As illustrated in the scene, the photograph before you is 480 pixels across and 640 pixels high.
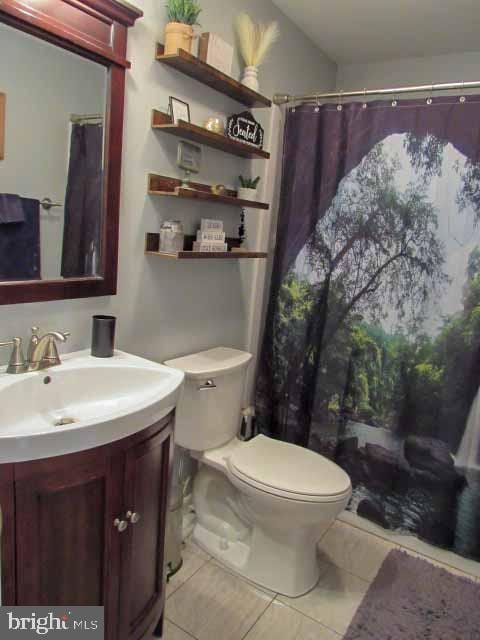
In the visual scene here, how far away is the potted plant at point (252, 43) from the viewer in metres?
1.92

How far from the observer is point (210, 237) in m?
1.90

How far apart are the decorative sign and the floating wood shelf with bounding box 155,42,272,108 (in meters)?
0.08

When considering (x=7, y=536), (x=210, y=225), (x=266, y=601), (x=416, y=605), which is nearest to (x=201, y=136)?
(x=210, y=225)

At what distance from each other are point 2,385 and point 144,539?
23.6 inches

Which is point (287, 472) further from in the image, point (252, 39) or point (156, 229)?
point (252, 39)

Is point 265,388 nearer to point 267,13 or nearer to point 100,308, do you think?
point 100,308

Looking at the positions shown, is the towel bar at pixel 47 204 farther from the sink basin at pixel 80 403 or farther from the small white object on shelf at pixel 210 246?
the small white object on shelf at pixel 210 246

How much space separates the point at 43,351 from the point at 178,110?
980mm

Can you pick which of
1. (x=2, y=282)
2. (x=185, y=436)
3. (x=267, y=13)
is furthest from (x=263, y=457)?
(x=267, y=13)

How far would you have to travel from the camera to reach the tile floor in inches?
64.8

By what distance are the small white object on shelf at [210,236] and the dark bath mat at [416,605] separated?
1534 millimetres

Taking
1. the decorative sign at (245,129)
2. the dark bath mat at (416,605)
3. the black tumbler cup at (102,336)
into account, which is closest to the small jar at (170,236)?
the black tumbler cup at (102,336)

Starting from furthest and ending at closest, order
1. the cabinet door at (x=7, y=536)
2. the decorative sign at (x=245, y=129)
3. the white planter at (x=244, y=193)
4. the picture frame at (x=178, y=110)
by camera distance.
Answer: the white planter at (x=244, y=193)
the decorative sign at (x=245, y=129)
the picture frame at (x=178, y=110)
the cabinet door at (x=7, y=536)

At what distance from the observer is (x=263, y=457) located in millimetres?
1896
